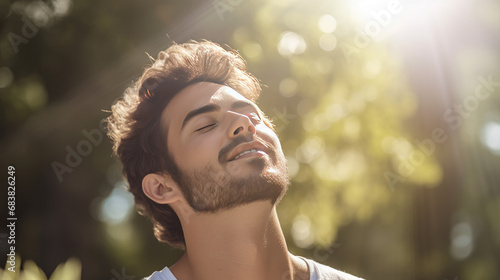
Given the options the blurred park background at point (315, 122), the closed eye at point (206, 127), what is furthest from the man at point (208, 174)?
the blurred park background at point (315, 122)

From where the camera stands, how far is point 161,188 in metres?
3.57

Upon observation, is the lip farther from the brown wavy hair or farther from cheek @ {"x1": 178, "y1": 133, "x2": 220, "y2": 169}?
the brown wavy hair

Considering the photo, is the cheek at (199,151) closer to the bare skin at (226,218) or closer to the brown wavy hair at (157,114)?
the bare skin at (226,218)

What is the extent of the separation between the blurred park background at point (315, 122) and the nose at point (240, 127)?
7.32 ft

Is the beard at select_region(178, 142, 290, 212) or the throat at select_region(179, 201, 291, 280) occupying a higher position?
the beard at select_region(178, 142, 290, 212)

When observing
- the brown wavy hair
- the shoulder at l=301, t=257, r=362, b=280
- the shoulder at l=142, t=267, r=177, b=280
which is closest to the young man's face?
the brown wavy hair

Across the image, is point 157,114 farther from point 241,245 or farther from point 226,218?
point 241,245

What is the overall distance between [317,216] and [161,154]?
4148 millimetres

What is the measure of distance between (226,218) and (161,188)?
1.90 ft

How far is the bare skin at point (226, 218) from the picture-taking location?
3.26m

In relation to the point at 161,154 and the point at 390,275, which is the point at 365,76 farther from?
the point at 161,154

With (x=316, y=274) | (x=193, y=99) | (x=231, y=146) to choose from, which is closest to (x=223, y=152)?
(x=231, y=146)

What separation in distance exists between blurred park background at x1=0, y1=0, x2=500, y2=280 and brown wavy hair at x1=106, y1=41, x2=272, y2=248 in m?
1.44

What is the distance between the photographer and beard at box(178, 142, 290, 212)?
10.3ft
